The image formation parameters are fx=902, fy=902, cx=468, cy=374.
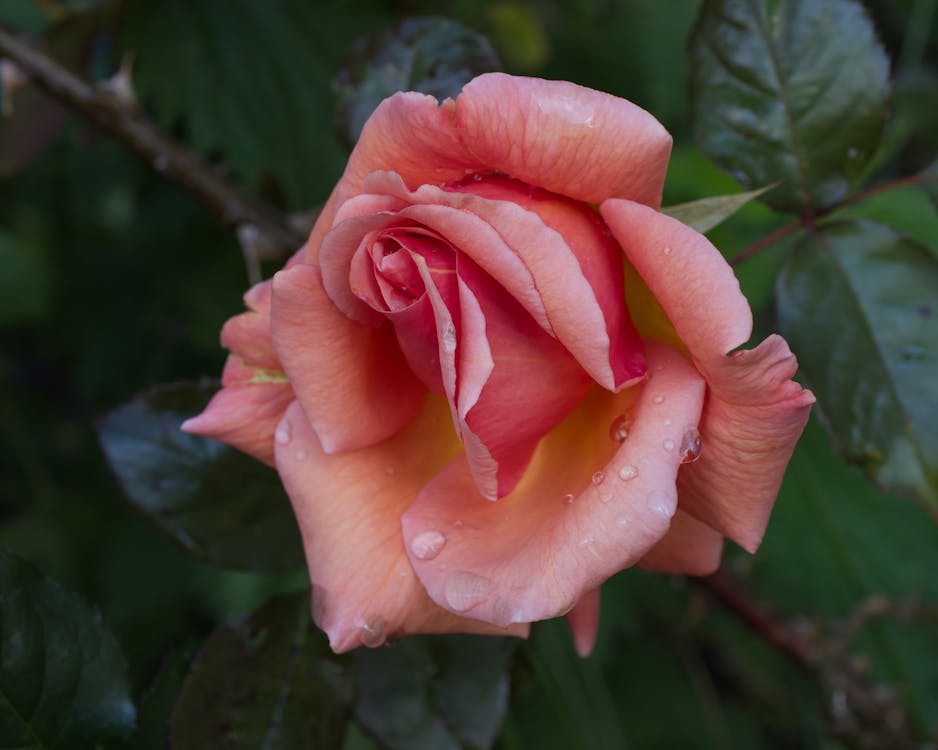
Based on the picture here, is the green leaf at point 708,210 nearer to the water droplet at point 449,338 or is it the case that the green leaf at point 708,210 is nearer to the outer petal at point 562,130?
the outer petal at point 562,130

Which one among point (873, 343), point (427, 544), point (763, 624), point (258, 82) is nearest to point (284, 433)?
point (427, 544)

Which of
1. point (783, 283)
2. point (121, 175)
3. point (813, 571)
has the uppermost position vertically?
point (783, 283)

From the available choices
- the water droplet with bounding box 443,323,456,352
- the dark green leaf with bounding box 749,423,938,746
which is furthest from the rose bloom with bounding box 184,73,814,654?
the dark green leaf with bounding box 749,423,938,746

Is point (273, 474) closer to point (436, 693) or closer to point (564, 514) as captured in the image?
point (436, 693)

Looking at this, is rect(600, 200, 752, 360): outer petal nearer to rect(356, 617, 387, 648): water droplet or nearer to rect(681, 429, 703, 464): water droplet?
rect(681, 429, 703, 464): water droplet

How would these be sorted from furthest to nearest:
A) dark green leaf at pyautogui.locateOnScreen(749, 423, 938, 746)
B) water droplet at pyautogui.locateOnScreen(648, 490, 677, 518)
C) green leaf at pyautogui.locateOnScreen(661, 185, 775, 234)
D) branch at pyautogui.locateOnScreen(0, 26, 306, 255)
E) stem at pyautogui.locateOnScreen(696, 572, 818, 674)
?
dark green leaf at pyautogui.locateOnScreen(749, 423, 938, 746) < stem at pyautogui.locateOnScreen(696, 572, 818, 674) < branch at pyautogui.locateOnScreen(0, 26, 306, 255) < green leaf at pyautogui.locateOnScreen(661, 185, 775, 234) < water droplet at pyautogui.locateOnScreen(648, 490, 677, 518)

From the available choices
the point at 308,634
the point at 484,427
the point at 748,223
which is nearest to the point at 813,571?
the point at 748,223

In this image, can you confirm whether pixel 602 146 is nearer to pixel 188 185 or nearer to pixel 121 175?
pixel 188 185
